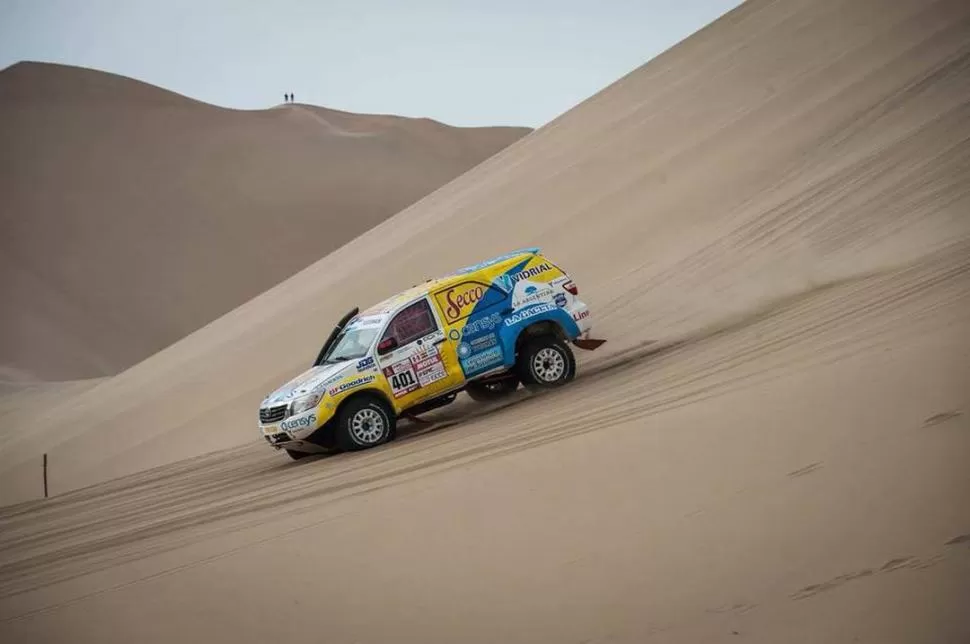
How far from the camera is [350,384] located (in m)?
12.3

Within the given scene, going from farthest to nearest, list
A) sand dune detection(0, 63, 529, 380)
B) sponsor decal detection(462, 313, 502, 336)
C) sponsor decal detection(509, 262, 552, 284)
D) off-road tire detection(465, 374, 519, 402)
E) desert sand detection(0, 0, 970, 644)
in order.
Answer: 1. sand dune detection(0, 63, 529, 380)
2. off-road tire detection(465, 374, 519, 402)
3. sponsor decal detection(509, 262, 552, 284)
4. sponsor decal detection(462, 313, 502, 336)
5. desert sand detection(0, 0, 970, 644)

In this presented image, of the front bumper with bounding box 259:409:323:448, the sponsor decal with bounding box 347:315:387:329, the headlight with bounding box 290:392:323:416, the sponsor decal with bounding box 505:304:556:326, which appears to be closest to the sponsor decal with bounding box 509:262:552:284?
the sponsor decal with bounding box 505:304:556:326

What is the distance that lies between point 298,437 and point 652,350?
464 cm

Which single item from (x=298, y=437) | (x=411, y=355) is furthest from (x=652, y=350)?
(x=298, y=437)

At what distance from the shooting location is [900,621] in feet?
15.1

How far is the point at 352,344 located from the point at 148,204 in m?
40.3

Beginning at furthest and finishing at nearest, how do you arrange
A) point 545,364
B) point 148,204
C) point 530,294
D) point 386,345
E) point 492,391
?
point 148,204
point 492,391
point 530,294
point 545,364
point 386,345

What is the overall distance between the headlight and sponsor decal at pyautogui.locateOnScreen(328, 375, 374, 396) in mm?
144

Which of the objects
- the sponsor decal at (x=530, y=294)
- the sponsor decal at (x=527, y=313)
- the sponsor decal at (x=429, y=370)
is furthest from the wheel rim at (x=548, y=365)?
the sponsor decal at (x=429, y=370)

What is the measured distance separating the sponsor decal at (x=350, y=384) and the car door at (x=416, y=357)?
0.22 meters

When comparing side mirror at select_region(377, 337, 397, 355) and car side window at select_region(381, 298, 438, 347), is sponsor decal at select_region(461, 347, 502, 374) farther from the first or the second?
side mirror at select_region(377, 337, 397, 355)

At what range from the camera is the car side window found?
12.8 metres

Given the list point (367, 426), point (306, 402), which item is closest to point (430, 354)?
point (367, 426)

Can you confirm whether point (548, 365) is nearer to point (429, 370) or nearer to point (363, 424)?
point (429, 370)
